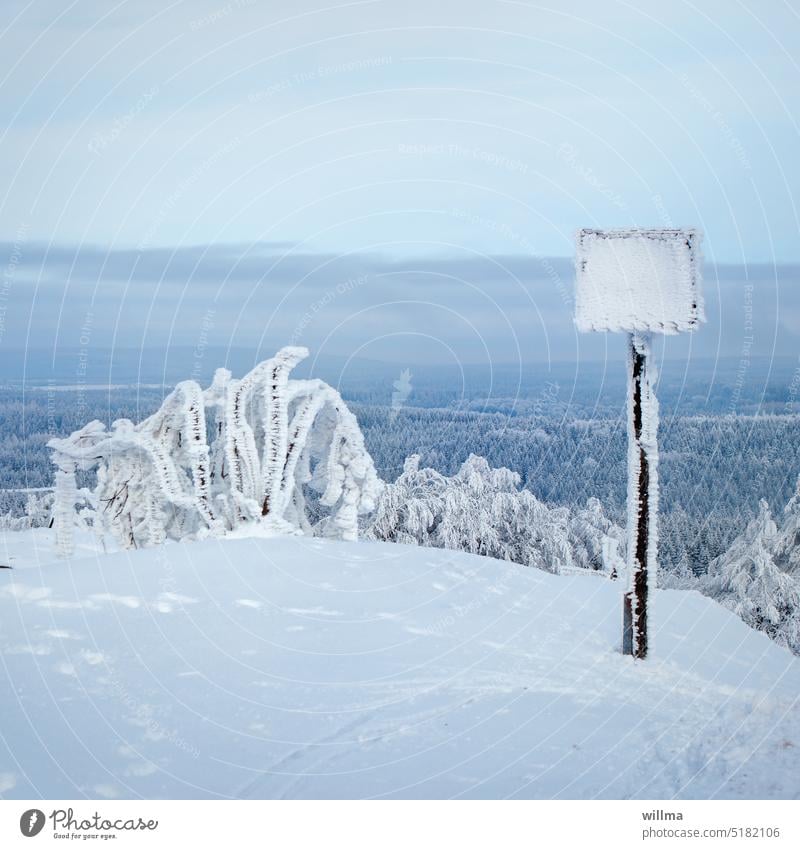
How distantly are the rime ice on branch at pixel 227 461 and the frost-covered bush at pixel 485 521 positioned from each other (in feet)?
33.6

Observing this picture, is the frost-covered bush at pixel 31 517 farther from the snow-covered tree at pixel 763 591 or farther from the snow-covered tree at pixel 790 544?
the snow-covered tree at pixel 790 544

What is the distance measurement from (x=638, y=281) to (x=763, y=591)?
45.4 feet

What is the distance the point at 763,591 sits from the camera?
62.1 feet

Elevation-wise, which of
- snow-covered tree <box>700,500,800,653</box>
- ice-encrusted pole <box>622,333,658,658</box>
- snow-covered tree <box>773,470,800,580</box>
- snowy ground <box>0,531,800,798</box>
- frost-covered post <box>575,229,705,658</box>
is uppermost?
frost-covered post <box>575,229,705,658</box>

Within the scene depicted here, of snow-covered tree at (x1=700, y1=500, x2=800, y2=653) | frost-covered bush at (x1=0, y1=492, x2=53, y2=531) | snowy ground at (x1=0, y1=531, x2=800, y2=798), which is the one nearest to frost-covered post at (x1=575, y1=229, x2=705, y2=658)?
snowy ground at (x1=0, y1=531, x2=800, y2=798)

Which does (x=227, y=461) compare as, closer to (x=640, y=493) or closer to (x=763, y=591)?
(x=640, y=493)

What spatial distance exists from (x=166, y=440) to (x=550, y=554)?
14.1m

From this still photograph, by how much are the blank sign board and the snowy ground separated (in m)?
2.92

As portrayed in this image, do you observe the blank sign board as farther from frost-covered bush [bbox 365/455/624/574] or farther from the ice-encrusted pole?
frost-covered bush [bbox 365/455/624/574]

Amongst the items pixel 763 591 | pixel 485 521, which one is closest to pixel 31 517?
pixel 485 521

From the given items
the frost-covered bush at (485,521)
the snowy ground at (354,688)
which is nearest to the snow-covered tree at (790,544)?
the frost-covered bush at (485,521)

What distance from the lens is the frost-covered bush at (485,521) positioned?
2186cm

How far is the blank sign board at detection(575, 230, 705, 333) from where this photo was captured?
7359 mm

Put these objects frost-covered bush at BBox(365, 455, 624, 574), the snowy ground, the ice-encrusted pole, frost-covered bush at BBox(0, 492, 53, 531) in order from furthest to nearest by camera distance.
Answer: frost-covered bush at BBox(0, 492, 53, 531) < frost-covered bush at BBox(365, 455, 624, 574) < the ice-encrusted pole < the snowy ground
